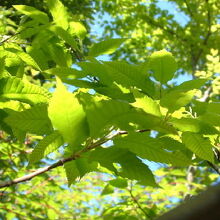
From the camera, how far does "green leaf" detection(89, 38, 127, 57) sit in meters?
1.39

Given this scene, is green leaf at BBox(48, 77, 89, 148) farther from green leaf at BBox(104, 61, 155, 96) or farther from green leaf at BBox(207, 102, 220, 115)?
green leaf at BBox(207, 102, 220, 115)

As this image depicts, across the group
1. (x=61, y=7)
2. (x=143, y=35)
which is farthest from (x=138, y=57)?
(x=61, y=7)

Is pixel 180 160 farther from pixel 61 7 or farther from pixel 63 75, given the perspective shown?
pixel 61 7

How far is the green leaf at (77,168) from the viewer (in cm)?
107

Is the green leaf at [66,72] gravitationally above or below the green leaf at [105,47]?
below

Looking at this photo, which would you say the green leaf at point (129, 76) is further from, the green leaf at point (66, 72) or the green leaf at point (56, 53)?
the green leaf at point (56, 53)

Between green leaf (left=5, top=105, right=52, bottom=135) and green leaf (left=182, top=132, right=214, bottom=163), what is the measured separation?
424mm

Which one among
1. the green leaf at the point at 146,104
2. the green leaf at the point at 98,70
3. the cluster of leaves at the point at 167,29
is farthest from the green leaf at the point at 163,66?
the cluster of leaves at the point at 167,29

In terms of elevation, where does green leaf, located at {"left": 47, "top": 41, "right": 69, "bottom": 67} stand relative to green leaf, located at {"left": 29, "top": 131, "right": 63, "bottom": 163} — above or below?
above

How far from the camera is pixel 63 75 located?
3.61 ft

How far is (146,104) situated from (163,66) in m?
0.30

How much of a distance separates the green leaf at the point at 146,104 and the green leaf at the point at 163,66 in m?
0.26

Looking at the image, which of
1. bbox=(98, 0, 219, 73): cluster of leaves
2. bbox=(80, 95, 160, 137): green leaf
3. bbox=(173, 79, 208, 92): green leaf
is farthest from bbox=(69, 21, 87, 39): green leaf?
bbox=(98, 0, 219, 73): cluster of leaves

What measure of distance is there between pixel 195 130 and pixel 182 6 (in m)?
9.54
